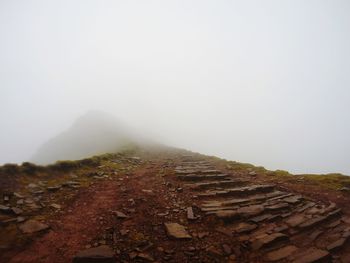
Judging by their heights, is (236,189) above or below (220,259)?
above

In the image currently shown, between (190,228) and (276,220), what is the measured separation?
3701mm

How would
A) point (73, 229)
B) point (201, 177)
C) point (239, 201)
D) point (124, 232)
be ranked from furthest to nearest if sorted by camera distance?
point (201, 177)
point (239, 201)
point (73, 229)
point (124, 232)

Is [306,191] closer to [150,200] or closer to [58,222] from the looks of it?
[150,200]

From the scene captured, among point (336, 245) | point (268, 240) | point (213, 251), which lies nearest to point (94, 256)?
point (213, 251)

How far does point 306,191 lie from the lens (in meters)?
12.2

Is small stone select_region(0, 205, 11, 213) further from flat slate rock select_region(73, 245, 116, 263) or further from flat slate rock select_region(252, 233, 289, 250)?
flat slate rock select_region(252, 233, 289, 250)

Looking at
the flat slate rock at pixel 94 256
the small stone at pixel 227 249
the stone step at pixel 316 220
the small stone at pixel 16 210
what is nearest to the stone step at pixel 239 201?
the stone step at pixel 316 220

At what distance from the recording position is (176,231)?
24.6 ft

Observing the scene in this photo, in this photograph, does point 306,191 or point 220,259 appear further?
point 306,191

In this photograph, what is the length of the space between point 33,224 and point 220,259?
6.49m

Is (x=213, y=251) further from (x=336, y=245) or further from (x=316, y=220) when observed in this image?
(x=316, y=220)

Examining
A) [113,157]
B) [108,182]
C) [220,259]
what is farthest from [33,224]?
[113,157]

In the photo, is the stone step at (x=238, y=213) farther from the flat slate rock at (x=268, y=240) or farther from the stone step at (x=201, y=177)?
the stone step at (x=201, y=177)

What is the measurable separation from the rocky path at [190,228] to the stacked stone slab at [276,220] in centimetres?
3
